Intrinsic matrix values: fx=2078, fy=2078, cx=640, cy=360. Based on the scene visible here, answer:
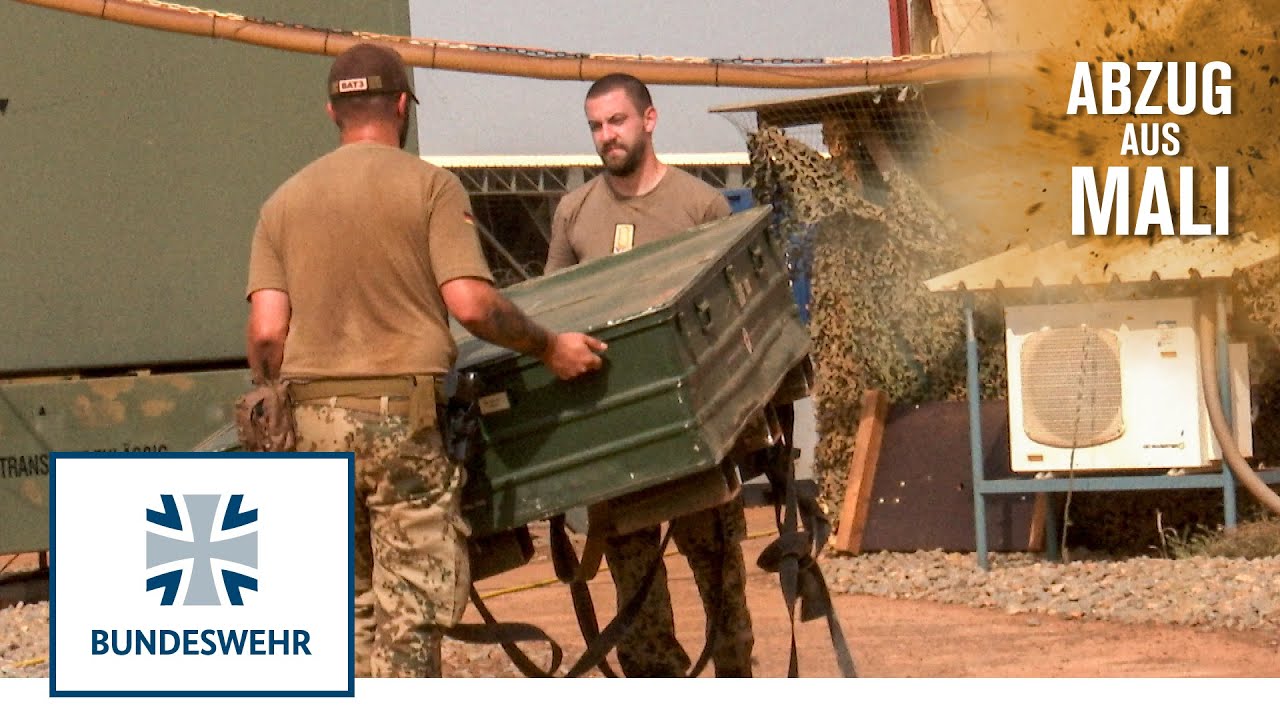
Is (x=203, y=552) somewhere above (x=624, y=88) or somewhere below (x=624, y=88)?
below

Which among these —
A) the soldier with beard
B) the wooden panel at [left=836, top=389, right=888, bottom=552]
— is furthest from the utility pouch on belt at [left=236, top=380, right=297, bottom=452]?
the wooden panel at [left=836, top=389, right=888, bottom=552]

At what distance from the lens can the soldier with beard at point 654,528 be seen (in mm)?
6367

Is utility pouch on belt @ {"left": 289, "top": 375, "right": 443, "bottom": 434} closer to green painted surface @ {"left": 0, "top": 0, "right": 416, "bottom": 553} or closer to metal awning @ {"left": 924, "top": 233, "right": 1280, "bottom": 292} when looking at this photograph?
green painted surface @ {"left": 0, "top": 0, "right": 416, "bottom": 553}

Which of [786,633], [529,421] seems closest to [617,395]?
[529,421]

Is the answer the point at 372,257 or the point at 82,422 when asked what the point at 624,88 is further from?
the point at 82,422

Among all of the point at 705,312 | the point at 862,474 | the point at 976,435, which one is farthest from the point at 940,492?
the point at 705,312

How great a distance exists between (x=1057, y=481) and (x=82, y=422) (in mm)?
5029

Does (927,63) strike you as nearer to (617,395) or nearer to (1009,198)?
(1009,198)

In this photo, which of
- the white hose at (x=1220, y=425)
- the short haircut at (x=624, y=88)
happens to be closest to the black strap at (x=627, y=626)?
the short haircut at (x=624, y=88)

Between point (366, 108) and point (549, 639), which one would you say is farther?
point (549, 639)

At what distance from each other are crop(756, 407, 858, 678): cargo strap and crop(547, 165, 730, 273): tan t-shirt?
686 mm

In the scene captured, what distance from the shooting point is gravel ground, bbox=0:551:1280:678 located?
30.1 feet

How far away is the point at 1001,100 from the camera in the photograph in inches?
494

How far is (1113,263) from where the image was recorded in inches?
426
